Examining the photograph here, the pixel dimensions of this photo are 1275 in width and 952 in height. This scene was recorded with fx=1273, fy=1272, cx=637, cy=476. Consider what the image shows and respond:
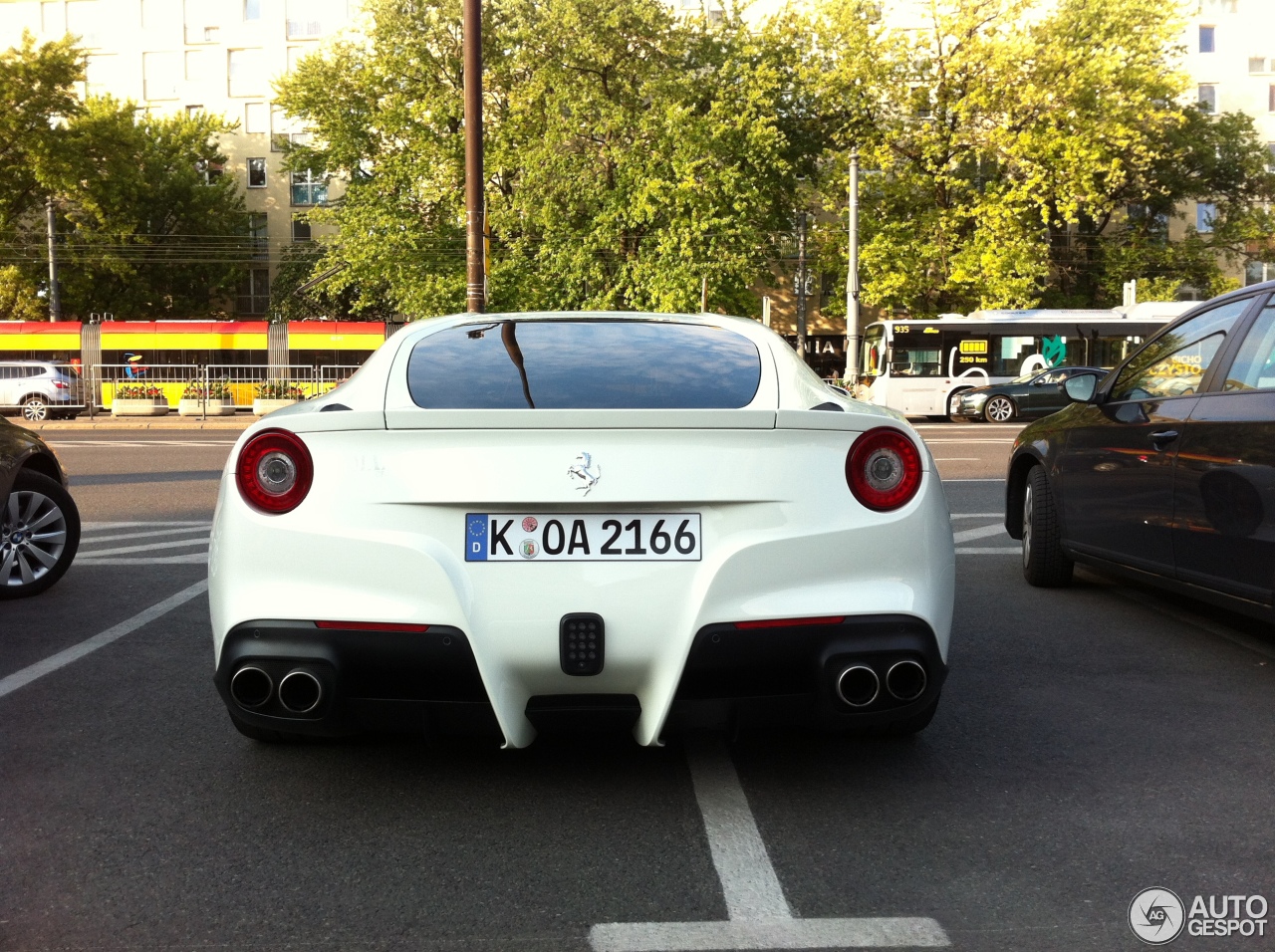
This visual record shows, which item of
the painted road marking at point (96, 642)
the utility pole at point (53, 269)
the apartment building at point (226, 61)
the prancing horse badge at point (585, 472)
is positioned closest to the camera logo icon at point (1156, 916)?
the prancing horse badge at point (585, 472)

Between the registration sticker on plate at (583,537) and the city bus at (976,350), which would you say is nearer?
the registration sticker on plate at (583,537)

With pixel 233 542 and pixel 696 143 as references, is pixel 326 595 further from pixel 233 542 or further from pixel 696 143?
pixel 696 143

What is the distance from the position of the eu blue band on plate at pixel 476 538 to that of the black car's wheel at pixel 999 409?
28.3 m

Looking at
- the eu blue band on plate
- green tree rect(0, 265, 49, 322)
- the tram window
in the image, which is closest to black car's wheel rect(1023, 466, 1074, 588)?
the eu blue band on plate

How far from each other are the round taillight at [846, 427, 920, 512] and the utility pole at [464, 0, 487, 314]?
1174 cm

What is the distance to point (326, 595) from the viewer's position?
330 cm

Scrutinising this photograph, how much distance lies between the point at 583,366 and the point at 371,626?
1.09m

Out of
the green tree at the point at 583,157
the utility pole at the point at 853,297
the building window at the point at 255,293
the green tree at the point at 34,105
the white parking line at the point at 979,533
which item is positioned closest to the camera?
the white parking line at the point at 979,533

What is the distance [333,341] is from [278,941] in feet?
135

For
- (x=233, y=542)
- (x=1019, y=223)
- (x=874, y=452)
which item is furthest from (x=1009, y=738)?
(x=1019, y=223)

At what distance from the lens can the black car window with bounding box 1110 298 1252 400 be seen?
5484 mm

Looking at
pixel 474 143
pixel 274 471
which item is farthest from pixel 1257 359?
pixel 474 143

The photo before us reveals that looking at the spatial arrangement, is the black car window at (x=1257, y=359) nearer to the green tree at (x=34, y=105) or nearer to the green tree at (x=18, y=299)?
the green tree at (x=34, y=105)

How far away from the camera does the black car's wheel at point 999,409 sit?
30.2 metres
